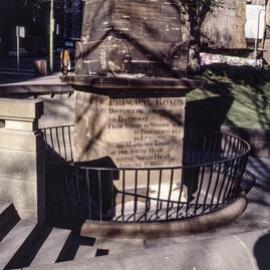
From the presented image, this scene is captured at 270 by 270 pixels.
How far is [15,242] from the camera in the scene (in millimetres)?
5156

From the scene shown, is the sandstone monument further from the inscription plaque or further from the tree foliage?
the tree foliage

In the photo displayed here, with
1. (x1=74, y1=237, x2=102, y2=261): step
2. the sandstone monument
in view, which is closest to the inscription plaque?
the sandstone monument

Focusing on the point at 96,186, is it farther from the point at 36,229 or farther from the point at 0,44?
the point at 0,44

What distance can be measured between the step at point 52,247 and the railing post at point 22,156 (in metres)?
0.28

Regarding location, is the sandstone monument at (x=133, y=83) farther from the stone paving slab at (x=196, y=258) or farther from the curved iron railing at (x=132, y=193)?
the stone paving slab at (x=196, y=258)

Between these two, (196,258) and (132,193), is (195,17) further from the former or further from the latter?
(196,258)

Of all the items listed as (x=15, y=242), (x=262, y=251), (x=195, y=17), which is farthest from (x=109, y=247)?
(x=195, y=17)

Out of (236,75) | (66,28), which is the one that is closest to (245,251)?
(236,75)

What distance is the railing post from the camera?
539 centimetres

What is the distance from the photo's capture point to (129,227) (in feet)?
21.0

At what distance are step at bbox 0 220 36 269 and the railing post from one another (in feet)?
0.65

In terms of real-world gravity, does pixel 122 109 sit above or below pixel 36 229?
above

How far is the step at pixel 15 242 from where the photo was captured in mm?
4785

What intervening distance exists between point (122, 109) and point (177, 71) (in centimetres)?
112
